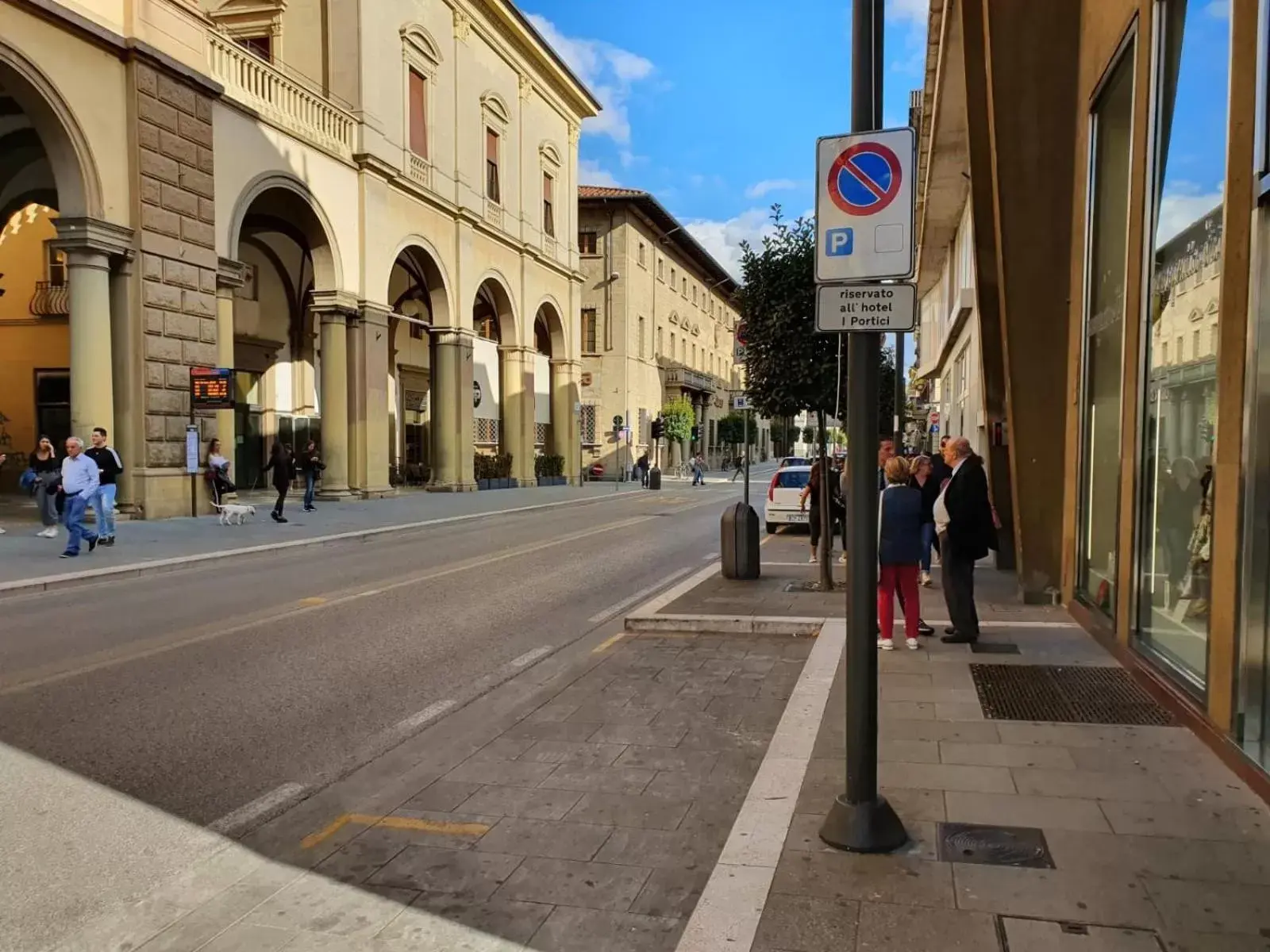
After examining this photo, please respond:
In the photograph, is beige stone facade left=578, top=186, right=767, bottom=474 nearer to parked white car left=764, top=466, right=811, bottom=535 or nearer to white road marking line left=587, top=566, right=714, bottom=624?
parked white car left=764, top=466, right=811, bottom=535

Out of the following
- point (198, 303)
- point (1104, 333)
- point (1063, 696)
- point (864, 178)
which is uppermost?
point (198, 303)

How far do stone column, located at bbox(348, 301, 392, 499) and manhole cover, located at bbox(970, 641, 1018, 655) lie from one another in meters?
21.6

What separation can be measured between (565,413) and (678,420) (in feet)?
51.7

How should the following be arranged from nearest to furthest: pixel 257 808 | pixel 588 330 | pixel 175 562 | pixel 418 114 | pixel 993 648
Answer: pixel 257 808, pixel 993 648, pixel 175 562, pixel 418 114, pixel 588 330

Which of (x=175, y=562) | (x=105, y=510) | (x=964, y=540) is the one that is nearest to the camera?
(x=964, y=540)

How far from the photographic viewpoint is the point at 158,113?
1862 cm

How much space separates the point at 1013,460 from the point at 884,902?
7.34 metres

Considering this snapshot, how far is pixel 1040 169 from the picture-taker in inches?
384

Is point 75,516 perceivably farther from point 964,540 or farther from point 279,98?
point 279,98

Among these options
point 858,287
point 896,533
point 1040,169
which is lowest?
point 896,533

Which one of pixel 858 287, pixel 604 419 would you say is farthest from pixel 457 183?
pixel 858 287

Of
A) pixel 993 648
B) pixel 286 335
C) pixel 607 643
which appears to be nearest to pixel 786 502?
pixel 607 643

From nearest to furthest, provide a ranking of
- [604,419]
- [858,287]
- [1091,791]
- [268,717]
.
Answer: [858,287]
[1091,791]
[268,717]
[604,419]

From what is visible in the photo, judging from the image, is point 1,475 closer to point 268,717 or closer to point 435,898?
point 268,717
